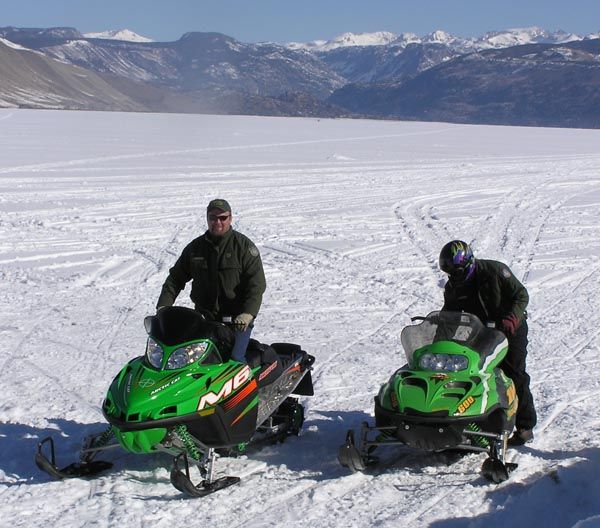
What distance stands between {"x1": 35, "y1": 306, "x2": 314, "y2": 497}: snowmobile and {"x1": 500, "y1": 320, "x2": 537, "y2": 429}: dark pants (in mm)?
1616

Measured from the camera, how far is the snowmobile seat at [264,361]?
5176 millimetres

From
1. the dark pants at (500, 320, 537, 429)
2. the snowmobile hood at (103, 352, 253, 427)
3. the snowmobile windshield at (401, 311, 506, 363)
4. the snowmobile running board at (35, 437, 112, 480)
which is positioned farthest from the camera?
the dark pants at (500, 320, 537, 429)

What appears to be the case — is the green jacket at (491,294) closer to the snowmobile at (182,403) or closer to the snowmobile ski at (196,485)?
the snowmobile at (182,403)

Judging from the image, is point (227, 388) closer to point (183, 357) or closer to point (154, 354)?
point (183, 357)

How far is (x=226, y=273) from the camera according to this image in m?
5.16

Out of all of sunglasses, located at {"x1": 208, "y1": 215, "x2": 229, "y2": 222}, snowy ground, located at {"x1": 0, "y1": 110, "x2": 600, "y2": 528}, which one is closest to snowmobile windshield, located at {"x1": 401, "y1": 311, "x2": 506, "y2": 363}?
snowy ground, located at {"x1": 0, "y1": 110, "x2": 600, "y2": 528}

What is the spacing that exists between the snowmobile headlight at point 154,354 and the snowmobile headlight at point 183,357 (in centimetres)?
7

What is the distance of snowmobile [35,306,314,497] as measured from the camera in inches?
176

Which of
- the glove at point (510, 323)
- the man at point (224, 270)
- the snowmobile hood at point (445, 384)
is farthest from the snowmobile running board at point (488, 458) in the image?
the man at point (224, 270)

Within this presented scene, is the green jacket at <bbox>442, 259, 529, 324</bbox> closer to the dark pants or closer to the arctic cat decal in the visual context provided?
the dark pants

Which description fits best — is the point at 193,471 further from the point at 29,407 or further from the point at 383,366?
the point at 383,366

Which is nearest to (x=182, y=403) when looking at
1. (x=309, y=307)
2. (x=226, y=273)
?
(x=226, y=273)

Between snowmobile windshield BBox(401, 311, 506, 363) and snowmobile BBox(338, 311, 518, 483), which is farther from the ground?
snowmobile windshield BBox(401, 311, 506, 363)

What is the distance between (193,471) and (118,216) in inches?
392
